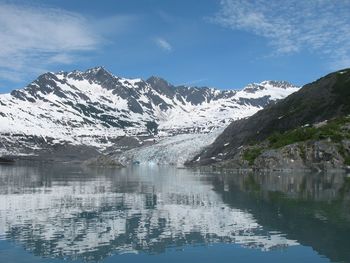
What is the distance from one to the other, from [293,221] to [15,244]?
95.3ft

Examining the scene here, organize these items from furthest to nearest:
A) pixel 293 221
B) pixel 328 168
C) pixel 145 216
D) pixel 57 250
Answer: pixel 328 168, pixel 145 216, pixel 293 221, pixel 57 250

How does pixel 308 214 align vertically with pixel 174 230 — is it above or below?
above

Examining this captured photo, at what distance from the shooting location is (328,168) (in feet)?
652

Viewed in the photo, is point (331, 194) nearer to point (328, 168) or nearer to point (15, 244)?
point (15, 244)

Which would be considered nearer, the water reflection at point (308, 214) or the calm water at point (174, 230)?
the calm water at point (174, 230)

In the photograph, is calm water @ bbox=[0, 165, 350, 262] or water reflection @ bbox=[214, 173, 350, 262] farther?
water reflection @ bbox=[214, 173, 350, 262]

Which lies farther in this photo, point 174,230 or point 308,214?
point 308,214

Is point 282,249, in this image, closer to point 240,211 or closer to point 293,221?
point 293,221

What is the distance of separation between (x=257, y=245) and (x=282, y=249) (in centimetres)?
234

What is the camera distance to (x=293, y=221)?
54812mm

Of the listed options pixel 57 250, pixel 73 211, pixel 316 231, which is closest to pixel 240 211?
pixel 316 231

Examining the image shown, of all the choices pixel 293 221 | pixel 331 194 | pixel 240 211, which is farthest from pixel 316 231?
pixel 331 194

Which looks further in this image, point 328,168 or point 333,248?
point 328,168

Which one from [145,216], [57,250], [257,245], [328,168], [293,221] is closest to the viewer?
[57,250]
